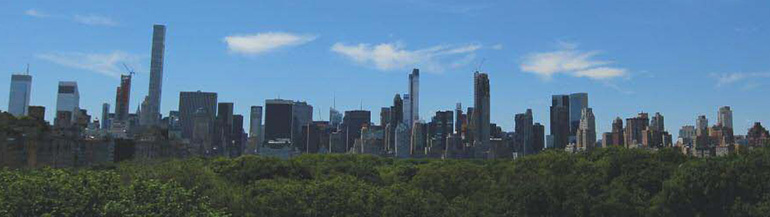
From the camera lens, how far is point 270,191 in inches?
1647

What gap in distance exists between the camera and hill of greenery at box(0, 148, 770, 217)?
26375mm

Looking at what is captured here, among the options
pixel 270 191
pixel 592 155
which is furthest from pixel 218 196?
pixel 592 155

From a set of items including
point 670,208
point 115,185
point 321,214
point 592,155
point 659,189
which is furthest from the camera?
point 592,155

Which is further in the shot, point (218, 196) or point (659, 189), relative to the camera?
point (659, 189)

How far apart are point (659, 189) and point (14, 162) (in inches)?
3040

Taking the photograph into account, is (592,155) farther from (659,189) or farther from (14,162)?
(14,162)

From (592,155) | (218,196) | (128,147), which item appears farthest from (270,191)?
(128,147)

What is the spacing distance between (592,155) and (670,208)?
32.6 meters

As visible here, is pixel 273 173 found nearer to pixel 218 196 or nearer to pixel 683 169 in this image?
pixel 218 196

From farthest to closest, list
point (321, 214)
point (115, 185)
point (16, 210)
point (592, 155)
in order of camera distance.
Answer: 1. point (592, 155)
2. point (321, 214)
3. point (115, 185)
4. point (16, 210)

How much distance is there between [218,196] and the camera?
39.6 m

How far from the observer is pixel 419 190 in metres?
45.4

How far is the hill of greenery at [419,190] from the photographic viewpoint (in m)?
26.4

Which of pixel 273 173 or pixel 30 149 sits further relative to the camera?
→ pixel 30 149
